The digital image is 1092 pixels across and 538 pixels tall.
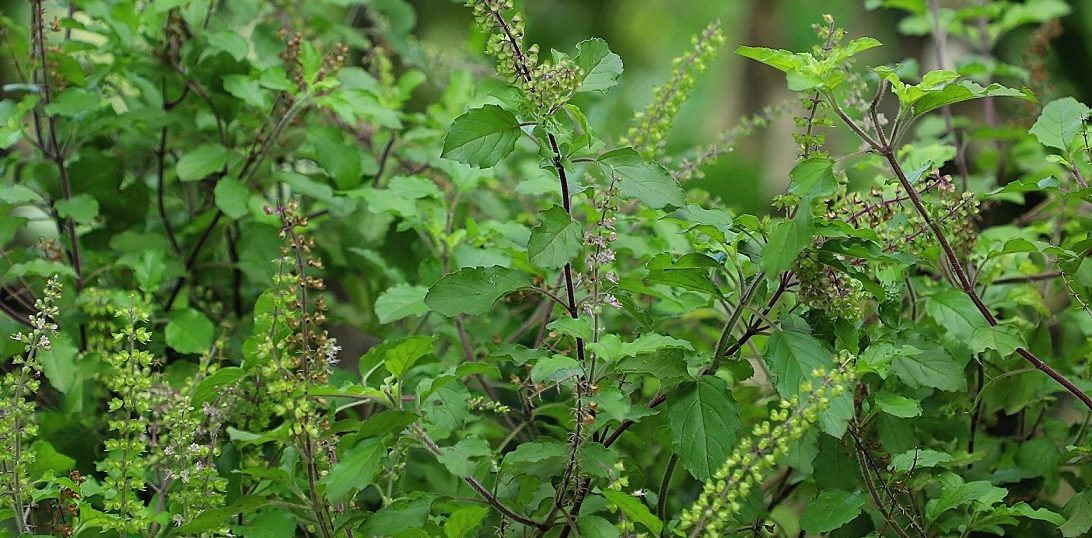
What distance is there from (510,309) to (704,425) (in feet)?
2.24

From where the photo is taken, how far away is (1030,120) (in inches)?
78.2

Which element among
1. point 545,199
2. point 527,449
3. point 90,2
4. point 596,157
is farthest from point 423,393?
point 90,2

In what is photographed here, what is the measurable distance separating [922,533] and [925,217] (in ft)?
1.09

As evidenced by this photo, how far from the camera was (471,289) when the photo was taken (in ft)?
3.38

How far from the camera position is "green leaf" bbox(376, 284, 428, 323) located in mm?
1277

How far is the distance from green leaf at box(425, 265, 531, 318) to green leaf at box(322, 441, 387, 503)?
147 mm

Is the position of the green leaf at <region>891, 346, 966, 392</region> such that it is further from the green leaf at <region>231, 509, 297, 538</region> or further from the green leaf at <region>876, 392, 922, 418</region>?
the green leaf at <region>231, 509, 297, 538</region>

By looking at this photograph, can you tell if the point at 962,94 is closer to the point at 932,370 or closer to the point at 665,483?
the point at 932,370

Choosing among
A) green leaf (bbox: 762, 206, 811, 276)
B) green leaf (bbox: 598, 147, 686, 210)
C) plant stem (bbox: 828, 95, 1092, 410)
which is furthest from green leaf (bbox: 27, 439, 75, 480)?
plant stem (bbox: 828, 95, 1092, 410)

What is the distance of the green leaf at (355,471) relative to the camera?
924mm

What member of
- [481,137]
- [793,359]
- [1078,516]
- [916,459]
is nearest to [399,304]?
[481,137]

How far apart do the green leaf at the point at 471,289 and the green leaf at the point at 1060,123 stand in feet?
1.99

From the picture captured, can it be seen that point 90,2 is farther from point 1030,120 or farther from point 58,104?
point 1030,120

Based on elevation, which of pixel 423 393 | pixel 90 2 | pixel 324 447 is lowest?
pixel 324 447
